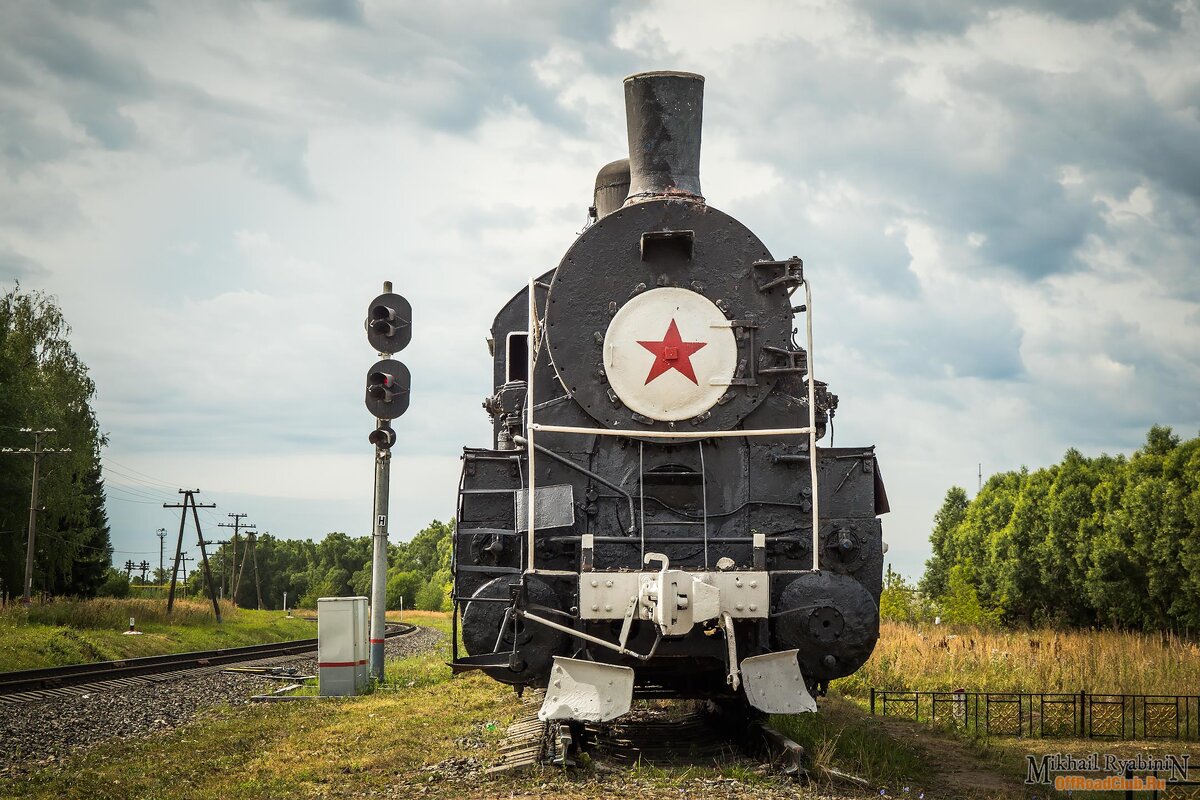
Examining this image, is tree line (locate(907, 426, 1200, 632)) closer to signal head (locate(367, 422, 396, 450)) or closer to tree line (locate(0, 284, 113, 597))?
signal head (locate(367, 422, 396, 450))

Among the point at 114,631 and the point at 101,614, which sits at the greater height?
the point at 101,614

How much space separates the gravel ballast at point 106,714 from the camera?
31.3 ft

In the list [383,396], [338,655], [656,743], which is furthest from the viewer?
[383,396]

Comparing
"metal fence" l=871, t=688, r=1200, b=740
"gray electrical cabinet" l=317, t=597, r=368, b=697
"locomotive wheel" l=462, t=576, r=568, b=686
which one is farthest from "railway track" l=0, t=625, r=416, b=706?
"metal fence" l=871, t=688, r=1200, b=740

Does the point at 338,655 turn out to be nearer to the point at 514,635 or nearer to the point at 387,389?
the point at 387,389

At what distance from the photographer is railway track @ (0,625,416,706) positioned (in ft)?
47.0

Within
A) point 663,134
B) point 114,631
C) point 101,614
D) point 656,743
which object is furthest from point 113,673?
point 663,134

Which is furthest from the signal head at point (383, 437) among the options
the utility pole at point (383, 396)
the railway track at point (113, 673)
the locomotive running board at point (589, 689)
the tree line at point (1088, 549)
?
Answer: the tree line at point (1088, 549)

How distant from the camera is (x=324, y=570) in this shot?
98500 mm

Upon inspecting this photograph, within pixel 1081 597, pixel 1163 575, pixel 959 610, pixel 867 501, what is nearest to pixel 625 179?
pixel 867 501

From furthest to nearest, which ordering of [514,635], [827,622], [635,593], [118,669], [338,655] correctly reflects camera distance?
[118,669] → [338,655] → [514,635] → [827,622] → [635,593]

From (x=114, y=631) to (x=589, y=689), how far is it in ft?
71.3

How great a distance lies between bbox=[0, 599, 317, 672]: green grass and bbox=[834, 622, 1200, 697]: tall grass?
14584 mm

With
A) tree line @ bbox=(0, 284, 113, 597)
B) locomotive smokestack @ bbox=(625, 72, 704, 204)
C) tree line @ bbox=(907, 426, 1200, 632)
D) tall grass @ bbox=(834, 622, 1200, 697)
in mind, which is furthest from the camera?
tree line @ bbox=(0, 284, 113, 597)
